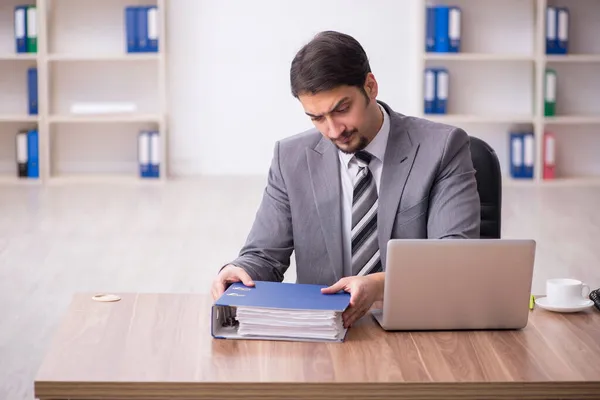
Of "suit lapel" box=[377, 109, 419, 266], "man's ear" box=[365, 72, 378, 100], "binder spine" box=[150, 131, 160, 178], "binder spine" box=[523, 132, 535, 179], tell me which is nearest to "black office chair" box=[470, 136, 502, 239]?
"suit lapel" box=[377, 109, 419, 266]

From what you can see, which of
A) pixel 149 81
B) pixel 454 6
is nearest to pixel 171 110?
pixel 149 81

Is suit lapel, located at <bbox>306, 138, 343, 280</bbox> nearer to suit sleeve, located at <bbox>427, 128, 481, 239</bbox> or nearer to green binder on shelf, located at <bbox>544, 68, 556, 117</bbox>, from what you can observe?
suit sleeve, located at <bbox>427, 128, 481, 239</bbox>

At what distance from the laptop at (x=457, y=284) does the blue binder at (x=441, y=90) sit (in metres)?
5.30

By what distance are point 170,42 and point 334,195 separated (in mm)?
5193

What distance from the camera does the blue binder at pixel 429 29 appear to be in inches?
279

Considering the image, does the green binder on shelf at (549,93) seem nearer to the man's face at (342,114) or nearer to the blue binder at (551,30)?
the blue binder at (551,30)

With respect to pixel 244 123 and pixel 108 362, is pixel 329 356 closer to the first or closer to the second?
pixel 108 362

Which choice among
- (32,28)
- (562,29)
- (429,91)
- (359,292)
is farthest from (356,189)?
(32,28)

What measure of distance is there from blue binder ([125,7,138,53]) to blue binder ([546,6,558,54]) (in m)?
3.02

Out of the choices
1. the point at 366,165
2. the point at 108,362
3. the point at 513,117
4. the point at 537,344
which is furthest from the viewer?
the point at 513,117

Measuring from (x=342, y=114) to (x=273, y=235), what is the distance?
391 mm

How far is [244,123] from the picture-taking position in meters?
7.41

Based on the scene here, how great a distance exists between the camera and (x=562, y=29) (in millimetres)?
7109

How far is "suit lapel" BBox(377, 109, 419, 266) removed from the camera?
235 cm
